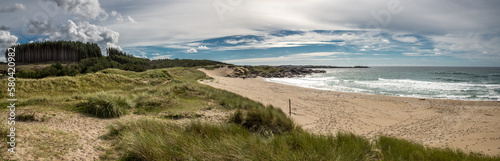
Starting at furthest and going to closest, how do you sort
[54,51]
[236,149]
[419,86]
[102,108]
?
[54,51] → [419,86] → [102,108] → [236,149]

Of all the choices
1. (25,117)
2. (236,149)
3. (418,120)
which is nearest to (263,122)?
(236,149)

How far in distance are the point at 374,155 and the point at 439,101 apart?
67.6 ft

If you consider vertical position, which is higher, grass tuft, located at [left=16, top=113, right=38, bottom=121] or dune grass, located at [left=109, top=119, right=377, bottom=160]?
dune grass, located at [left=109, top=119, right=377, bottom=160]

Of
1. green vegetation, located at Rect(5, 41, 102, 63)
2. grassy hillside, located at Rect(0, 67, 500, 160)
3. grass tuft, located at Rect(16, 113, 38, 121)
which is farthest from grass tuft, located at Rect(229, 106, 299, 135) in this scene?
green vegetation, located at Rect(5, 41, 102, 63)

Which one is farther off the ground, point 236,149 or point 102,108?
point 236,149

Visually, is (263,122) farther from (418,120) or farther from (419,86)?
(419,86)

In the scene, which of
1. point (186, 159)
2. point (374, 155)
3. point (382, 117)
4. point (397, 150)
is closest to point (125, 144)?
point (186, 159)

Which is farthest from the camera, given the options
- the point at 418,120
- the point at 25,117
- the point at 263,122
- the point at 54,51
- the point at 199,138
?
the point at 54,51

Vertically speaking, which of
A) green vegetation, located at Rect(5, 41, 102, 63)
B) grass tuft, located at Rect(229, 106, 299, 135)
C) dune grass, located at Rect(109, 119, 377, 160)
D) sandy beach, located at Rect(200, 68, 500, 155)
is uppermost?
green vegetation, located at Rect(5, 41, 102, 63)

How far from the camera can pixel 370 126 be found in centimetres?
1172

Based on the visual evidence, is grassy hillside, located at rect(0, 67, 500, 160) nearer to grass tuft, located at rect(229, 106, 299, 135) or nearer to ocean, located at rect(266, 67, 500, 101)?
grass tuft, located at rect(229, 106, 299, 135)

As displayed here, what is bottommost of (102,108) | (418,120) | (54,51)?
(418,120)

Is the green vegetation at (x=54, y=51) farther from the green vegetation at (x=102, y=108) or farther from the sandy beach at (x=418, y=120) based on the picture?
the sandy beach at (x=418, y=120)

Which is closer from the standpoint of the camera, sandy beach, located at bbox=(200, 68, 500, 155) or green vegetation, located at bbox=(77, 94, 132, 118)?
green vegetation, located at bbox=(77, 94, 132, 118)
